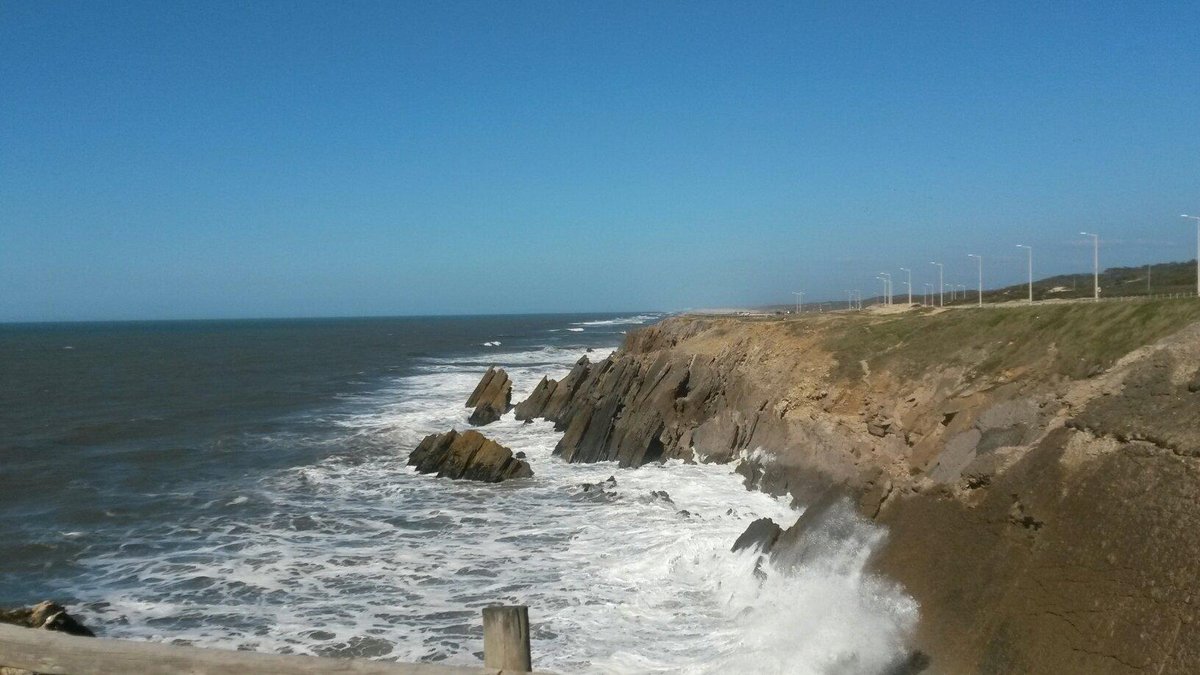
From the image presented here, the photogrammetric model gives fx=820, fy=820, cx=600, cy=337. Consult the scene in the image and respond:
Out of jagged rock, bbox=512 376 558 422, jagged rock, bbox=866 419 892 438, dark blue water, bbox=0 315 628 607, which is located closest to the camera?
jagged rock, bbox=866 419 892 438

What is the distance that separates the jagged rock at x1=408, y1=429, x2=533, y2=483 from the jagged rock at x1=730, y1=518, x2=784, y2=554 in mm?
10024

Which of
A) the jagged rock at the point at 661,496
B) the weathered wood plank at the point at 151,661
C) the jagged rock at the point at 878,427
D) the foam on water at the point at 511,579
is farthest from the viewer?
the jagged rock at the point at 661,496

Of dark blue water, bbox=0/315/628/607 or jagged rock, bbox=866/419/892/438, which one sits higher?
jagged rock, bbox=866/419/892/438

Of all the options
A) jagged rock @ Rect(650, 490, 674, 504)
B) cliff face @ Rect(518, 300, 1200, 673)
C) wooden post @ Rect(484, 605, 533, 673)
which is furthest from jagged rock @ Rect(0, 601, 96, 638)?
jagged rock @ Rect(650, 490, 674, 504)

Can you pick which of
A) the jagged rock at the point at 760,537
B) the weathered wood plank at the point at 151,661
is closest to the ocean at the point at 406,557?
the jagged rock at the point at 760,537

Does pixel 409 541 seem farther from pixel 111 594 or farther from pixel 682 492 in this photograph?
pixel 682 492

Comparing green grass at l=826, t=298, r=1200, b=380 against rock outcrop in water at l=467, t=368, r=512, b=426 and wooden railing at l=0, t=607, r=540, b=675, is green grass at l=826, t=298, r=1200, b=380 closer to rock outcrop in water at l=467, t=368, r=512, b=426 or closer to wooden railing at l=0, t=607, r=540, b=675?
wooden railing at l=0, t=607, r=540, b=675

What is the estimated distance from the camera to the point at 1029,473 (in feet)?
30.9

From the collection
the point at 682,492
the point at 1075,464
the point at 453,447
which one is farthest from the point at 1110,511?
the point at 453,447

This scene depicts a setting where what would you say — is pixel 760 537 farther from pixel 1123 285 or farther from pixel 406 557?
pixel 1123 285

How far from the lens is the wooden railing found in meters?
3.96

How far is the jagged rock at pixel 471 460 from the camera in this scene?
2197 centimetres

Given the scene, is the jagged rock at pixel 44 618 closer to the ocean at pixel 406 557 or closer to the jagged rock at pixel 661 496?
the ocean at pixel 406 557

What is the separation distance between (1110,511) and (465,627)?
7944 millimetres
